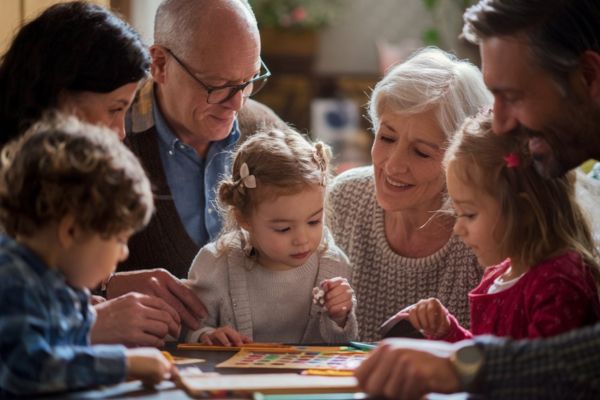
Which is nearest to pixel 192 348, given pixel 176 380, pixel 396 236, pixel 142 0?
pixel 176 380

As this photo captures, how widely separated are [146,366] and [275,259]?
2.32 ft

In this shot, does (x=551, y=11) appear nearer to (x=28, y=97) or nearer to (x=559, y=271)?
(x=559, y=271)

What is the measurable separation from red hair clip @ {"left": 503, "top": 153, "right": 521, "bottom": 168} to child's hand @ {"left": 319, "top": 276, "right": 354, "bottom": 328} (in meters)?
0.47

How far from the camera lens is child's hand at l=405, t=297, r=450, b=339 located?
189cm

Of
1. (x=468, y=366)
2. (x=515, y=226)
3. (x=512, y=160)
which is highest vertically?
(x=512, y=160)

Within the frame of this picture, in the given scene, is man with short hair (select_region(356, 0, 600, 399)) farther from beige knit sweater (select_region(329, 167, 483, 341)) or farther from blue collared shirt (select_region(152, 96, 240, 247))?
blue collared shirt (select_region(152, 96, 240, 247))

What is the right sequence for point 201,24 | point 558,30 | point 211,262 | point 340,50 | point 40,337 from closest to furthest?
point 40,337 → point 558,30 → point 211,262 → point 201,24 → point 340,50

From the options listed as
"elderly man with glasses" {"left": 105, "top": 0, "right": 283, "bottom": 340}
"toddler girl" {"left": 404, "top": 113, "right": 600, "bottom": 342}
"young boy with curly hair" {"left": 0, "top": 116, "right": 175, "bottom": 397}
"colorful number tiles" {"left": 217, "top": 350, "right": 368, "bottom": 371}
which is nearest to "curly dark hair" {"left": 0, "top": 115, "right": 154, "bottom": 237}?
"young boy with curly hair" {"left": 0, "top": 116, "right": 175, "bottom": 397}

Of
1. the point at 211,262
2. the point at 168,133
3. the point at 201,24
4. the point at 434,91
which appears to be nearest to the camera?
the point at 211,262

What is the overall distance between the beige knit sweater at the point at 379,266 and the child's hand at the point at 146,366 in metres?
1.08

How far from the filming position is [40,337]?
4.40 ft

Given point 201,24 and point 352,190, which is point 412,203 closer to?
point 352,190

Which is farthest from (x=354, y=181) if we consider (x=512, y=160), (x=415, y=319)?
(x=512, y=160)

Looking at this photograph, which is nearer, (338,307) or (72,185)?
(72,185)
